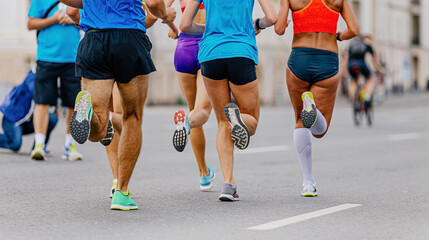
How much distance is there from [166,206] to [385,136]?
10.8 metres

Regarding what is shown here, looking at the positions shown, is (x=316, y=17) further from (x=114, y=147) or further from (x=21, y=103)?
(x=21, y=103)

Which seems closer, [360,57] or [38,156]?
[38,156]

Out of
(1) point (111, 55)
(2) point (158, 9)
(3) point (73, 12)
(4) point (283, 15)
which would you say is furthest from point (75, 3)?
(4) point (283, 15)

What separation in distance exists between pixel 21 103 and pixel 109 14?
5.04 m

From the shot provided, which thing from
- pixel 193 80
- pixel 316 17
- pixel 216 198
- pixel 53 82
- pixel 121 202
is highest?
pixel 316 17

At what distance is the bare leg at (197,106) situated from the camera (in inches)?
275

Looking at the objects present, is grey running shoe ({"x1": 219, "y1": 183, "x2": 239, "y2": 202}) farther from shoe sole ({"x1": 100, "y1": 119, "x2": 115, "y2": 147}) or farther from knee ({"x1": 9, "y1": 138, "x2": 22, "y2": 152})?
knee ({"x1": 9, "y1": 138, "x2": 22, "y2": 152})

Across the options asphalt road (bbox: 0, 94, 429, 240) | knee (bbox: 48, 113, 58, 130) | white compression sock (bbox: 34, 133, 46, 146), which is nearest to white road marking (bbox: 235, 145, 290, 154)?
asphalt road (bbox: 0, 94, 429, 240)

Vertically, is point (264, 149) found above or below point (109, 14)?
below

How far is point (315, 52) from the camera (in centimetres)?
696

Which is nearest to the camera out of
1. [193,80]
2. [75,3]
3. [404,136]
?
[75,3]

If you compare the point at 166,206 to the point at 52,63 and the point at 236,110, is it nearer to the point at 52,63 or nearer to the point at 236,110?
the point at 236,110

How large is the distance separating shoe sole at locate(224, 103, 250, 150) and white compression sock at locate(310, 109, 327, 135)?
2.88 ft

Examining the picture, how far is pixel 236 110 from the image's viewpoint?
6316mm
